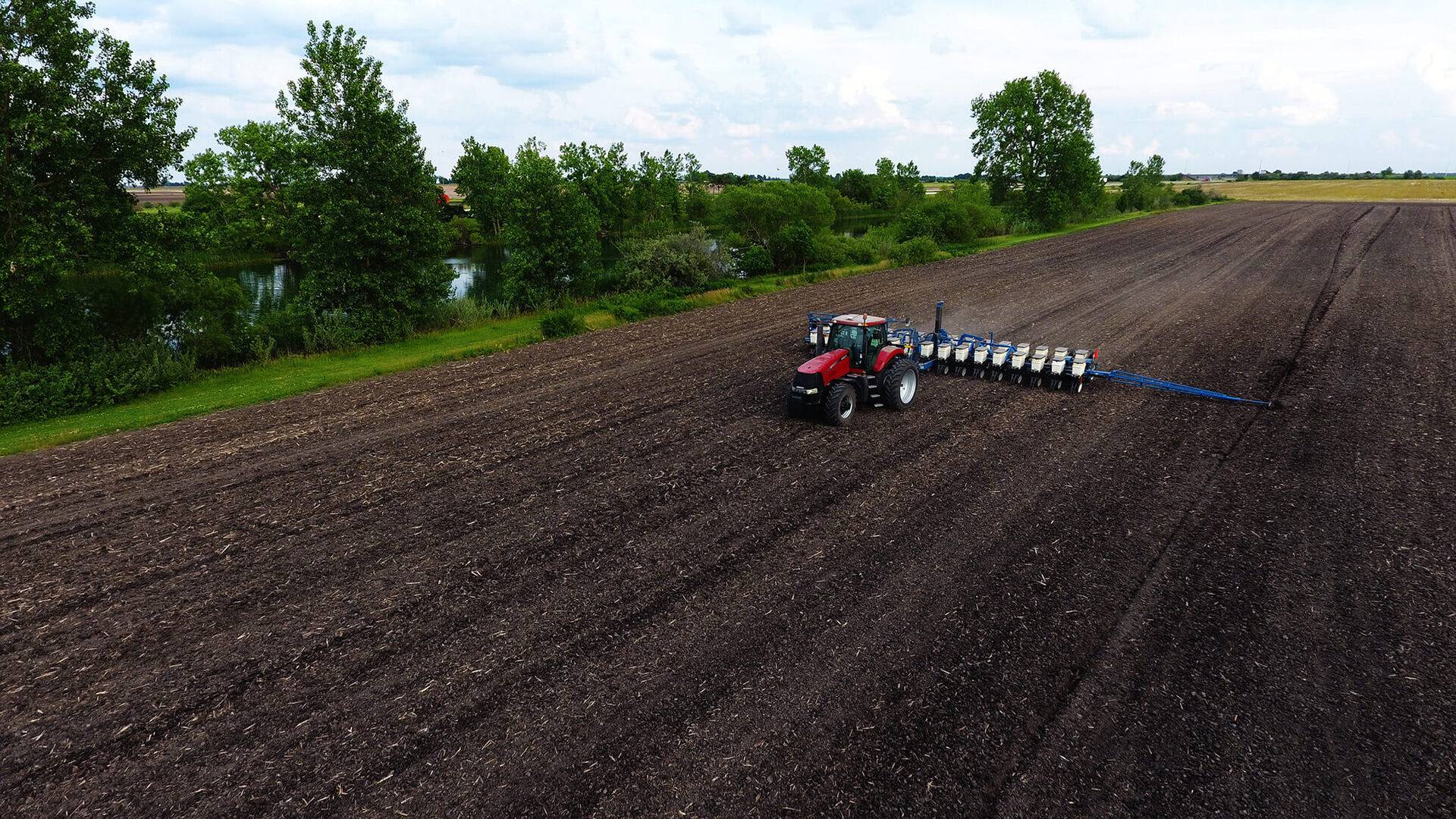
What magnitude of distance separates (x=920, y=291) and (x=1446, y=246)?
37.0 metres

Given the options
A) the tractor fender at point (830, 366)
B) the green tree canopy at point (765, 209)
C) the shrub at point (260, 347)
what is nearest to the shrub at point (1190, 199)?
the green tree canopy at point (765, 209)

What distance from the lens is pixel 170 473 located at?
41.8 ft

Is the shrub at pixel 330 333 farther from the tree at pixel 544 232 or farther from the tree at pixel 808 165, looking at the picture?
the tree at pixel 808 165

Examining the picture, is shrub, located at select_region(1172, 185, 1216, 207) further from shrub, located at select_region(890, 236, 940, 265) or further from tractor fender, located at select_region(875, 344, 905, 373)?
tractor fender, located at select_region(875, 344, 905, 373)

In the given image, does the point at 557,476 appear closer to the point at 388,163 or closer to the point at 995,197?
the point at 388,163

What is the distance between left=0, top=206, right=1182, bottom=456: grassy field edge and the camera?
1554 centimetres

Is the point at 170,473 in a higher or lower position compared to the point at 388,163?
lower

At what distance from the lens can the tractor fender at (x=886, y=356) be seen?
15.1 m

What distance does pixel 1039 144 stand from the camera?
59.8 metres

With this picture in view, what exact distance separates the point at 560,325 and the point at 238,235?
1143 cm

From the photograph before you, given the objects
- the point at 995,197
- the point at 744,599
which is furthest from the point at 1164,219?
the point at 744,599

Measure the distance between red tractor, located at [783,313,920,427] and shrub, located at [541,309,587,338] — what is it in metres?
13.2

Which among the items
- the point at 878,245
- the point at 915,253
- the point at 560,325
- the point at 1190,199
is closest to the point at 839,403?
the point at 560,325

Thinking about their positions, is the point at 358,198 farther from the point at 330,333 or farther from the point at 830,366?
the point at 830,366
